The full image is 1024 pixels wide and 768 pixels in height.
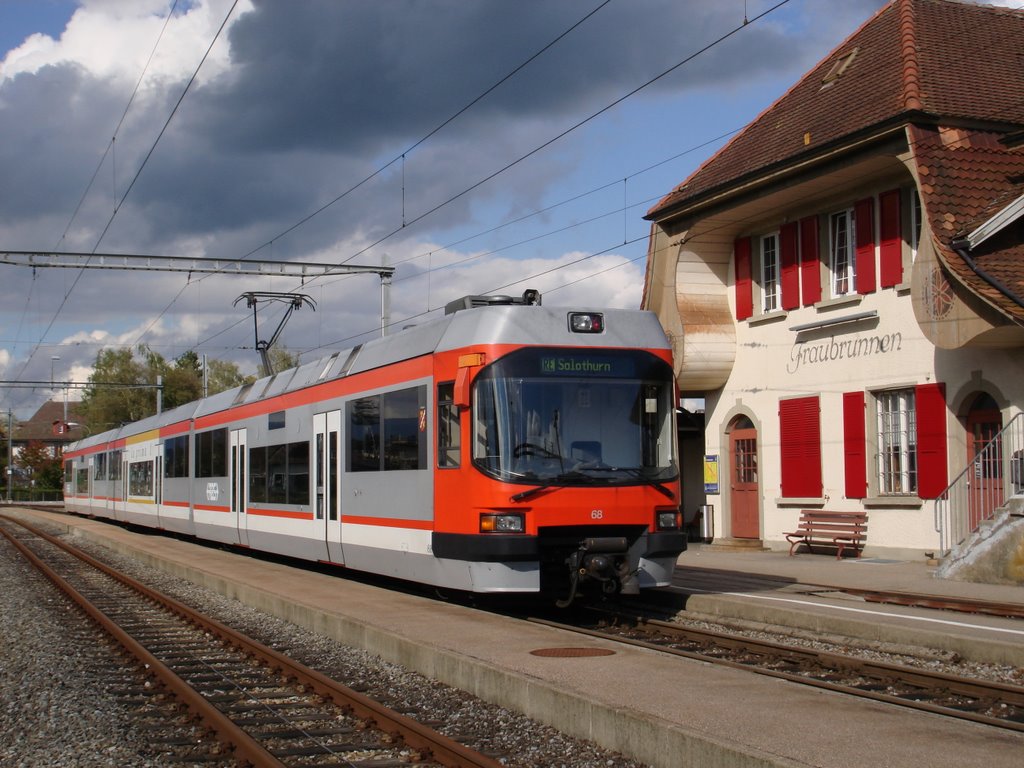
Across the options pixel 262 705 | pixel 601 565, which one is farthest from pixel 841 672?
pixel 262 705

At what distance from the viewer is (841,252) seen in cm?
2142

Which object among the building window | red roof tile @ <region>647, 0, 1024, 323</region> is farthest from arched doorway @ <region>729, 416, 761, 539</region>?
the building window

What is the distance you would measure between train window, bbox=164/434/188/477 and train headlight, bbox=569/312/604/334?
52.3 ft

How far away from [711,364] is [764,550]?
3760mm

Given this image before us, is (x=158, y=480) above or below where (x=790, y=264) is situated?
below

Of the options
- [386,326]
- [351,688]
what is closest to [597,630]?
[351,688]

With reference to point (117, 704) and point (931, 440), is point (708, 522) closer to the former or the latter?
point (931, 440)

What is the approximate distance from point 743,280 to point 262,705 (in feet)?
54.7

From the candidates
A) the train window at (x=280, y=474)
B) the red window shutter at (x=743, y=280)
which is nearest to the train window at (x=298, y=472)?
the train window at (x=280, y=474)

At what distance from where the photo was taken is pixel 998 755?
6.27 metres

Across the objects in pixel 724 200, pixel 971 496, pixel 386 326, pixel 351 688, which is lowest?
pixel 351 688

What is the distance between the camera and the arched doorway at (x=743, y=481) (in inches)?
942

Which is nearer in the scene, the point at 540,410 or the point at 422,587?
the point at 540,410

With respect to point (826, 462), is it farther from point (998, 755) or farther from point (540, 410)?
point (998, 755)
